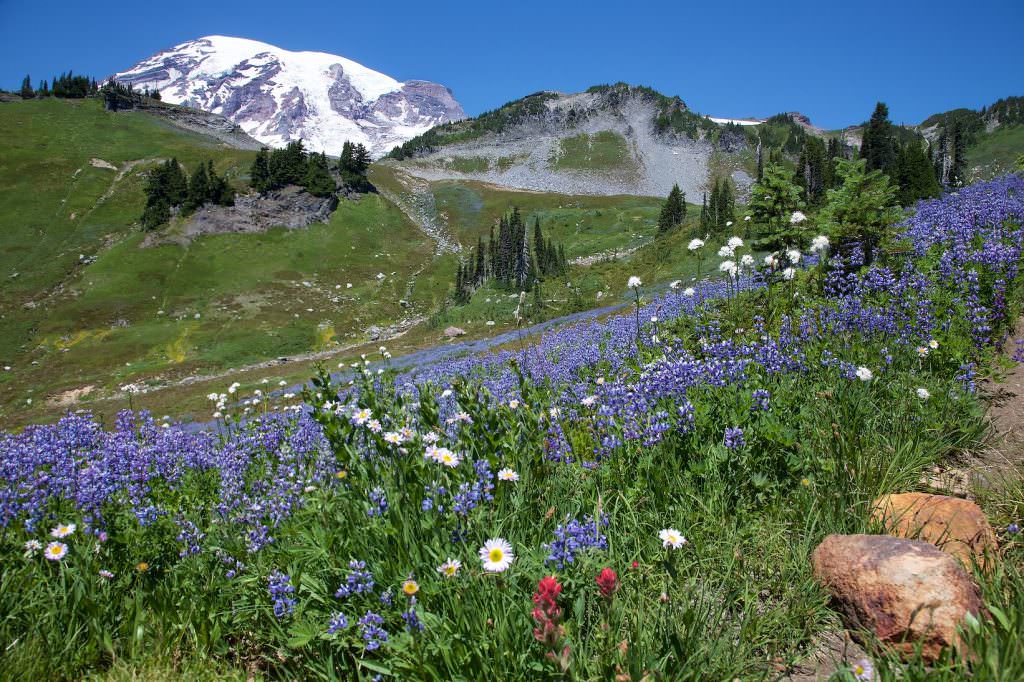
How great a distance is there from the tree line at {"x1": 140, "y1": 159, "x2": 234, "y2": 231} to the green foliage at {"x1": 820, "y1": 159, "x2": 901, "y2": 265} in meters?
93.8

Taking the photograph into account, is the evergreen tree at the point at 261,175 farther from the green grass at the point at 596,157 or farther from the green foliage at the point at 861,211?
the green grass at the point at 596,157

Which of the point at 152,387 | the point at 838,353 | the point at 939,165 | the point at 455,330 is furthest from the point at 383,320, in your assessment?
the point at 939,165

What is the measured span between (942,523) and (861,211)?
818cm

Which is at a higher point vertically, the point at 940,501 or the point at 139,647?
the point at 940,501

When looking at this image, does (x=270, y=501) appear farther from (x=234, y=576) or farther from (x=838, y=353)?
(x=838, y=353)

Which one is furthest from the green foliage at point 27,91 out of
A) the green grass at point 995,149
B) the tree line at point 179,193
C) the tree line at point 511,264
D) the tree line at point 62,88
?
the green grass at point 995,149

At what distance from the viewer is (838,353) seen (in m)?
6.45

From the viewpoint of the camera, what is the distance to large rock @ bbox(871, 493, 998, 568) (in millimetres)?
3363

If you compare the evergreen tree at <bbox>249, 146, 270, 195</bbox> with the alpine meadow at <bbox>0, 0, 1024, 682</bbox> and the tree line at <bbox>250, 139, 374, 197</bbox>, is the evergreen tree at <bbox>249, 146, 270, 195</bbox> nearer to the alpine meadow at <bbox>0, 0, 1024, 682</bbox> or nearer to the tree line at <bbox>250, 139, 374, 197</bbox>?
the tree line at <bbox>250, 139, 374, 197</bbox>

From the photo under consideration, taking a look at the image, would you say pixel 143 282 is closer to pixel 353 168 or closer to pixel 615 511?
pixel 353 168

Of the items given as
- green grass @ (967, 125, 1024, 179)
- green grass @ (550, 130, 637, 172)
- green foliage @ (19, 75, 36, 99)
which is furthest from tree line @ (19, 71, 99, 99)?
green grass @ (967, 125, 1024, 179)

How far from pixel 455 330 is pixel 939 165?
97101mm

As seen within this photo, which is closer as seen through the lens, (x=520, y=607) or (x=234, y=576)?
(x=520, y=607)

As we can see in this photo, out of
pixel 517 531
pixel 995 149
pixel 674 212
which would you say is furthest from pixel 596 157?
pixel 517 531
